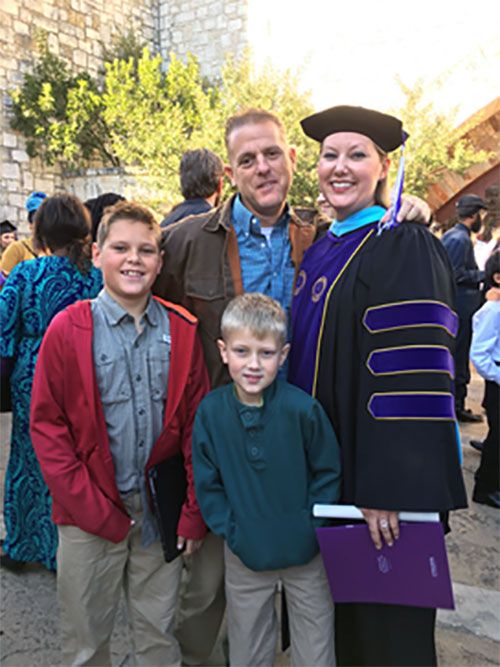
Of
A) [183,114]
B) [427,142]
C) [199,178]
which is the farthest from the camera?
[183,114]

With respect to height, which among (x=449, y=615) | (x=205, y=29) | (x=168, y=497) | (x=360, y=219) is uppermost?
(x=205, y=29)

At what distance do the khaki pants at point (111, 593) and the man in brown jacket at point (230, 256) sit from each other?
0.48 ft

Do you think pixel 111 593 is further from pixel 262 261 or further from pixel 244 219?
pixel 244 219

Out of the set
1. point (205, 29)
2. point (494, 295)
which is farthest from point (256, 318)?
point (205, 29)

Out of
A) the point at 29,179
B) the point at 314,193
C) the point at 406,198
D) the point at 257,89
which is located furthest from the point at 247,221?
the point at 29,179

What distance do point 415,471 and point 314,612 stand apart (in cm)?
60

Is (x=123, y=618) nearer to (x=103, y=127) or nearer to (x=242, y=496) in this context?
(x=242, y=496)

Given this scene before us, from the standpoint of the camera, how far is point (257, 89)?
10.0 metres

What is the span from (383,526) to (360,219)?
0.96 metres

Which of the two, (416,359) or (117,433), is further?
(117,433)

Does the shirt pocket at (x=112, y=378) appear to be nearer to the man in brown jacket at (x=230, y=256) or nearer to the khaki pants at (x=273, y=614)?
the man in brown jacket at (x=230, y=256)

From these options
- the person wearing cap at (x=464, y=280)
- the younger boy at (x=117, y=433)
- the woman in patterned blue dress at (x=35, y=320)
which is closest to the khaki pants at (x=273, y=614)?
the younger boy at (x=117, y=433)

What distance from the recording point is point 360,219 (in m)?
1.73

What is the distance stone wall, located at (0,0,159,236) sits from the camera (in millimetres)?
11141
